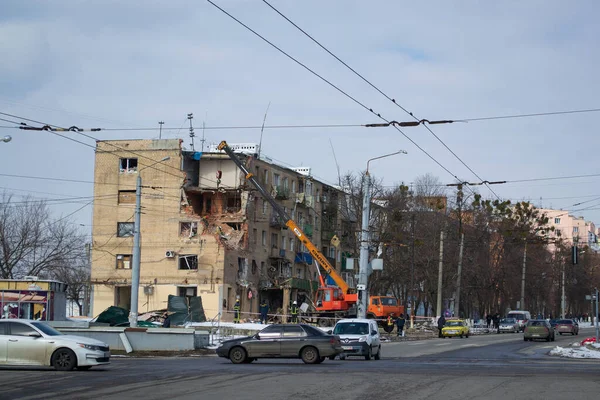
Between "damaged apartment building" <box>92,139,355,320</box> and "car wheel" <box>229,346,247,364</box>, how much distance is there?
37.5 m

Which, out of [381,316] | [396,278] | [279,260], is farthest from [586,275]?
[381,316]

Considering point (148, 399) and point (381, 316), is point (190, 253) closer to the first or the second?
point (381, 316)

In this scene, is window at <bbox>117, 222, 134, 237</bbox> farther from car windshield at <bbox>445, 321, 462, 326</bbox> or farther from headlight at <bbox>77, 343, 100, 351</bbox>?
headlight at <bbox>77, 343, 100, 351</bbox>

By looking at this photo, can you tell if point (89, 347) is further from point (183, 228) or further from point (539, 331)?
point (183, 228)

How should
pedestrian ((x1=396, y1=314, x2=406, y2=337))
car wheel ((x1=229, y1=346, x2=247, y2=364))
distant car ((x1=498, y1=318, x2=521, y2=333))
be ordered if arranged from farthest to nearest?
distant car ((x1=498, y1=318, x2=521, y2=333)) < pedestrian ((x1=396, y1=314, x2=406, y2=337)) < car wheel ((x1=229, y1=346, x2=247, y2=364))

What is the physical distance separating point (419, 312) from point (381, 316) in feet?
165

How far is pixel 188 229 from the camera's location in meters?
66.8

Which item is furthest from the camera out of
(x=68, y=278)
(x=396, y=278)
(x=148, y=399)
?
(x=68, y=278)

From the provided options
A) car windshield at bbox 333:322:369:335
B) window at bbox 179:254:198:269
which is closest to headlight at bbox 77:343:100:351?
car windshield at bbox 333:322:369:335

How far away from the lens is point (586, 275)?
349 feet

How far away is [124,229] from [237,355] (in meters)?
42.8

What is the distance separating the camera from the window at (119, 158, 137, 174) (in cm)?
6750

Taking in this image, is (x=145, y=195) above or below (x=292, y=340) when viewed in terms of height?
above

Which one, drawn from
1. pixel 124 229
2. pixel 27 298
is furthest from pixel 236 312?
pixel 27 298
